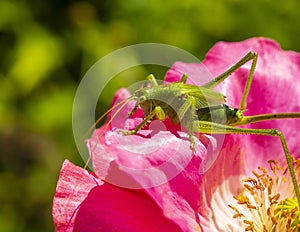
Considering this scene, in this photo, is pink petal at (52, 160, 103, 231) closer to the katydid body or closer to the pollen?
the katydid body

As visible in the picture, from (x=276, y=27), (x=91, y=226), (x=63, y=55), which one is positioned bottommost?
(x=91, y=226)

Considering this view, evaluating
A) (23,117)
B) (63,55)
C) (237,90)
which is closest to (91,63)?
(63,55)

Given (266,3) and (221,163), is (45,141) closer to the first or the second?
(266,3)

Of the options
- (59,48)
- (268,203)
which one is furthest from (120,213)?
(59,48)

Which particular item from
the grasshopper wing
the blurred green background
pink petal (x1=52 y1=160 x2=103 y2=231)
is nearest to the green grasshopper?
the grasshopper wing

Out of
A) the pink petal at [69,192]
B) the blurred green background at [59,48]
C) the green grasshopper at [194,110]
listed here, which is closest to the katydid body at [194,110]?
the green grasshopper at [194,110]

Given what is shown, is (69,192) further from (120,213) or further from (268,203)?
(268,203)
